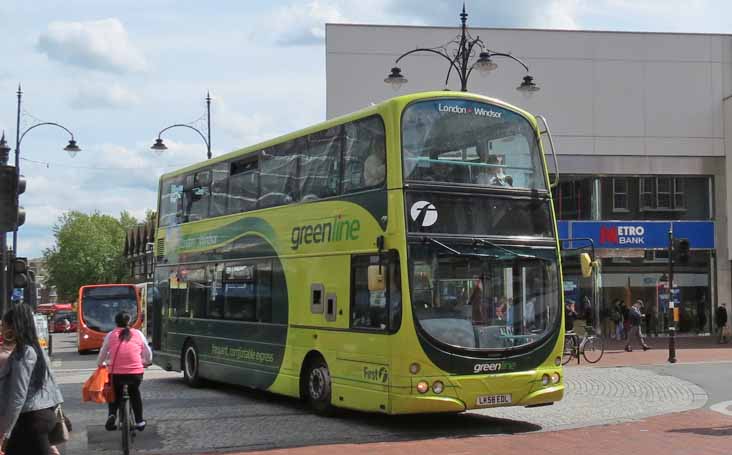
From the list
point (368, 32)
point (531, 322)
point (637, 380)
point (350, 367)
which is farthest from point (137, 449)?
point (368, 32)

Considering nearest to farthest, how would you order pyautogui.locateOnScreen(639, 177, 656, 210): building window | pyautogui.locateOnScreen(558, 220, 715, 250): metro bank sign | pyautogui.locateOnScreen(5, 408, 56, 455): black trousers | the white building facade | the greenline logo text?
pyautogui.locateOnScreen(5, 408, 56, 455): black trousers < the greenline logo text < pyautogui.locateOnScreen(558, 220, 715, 250): metro bank sign < the white building facade < pyautogui.locateOnScreen(639, 177, 656, 210): building window

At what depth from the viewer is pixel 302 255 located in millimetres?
14281

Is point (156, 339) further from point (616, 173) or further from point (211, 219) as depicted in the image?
point (616, 173)

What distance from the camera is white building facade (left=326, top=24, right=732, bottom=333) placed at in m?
37.0

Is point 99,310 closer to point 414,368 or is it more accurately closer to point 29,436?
point 414,368

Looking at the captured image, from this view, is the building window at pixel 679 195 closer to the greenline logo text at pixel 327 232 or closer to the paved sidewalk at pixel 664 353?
the paved sidewalk at pixel 664 353

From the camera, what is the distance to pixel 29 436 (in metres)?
6.34

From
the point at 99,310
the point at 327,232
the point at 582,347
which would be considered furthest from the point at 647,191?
the point at 327,232

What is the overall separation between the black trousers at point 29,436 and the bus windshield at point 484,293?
Answer: 19.5ft

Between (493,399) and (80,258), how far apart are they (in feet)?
295

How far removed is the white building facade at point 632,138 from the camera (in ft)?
121

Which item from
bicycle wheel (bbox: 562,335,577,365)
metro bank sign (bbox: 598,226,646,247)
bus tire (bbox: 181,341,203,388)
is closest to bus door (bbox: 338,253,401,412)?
bus tire (bbox: 181,341,203,388)

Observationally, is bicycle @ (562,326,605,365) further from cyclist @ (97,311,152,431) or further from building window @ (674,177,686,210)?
cyclist @ (97,311,152,431)

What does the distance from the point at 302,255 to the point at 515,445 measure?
4.80 metres
